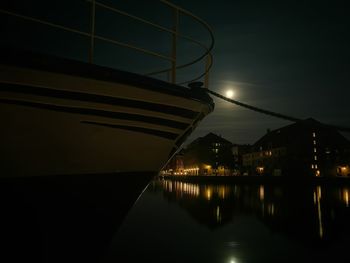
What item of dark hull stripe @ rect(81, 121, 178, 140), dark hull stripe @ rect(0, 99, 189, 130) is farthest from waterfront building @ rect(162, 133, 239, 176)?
dark hull stripe @ rect(0, 99, 189, 130)

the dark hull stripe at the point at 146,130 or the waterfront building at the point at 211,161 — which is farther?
the waterfront building at the point at 211,161

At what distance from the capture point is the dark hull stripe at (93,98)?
2736mm

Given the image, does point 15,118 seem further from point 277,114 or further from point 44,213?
point 277,114

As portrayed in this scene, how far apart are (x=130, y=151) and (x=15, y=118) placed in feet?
4.33

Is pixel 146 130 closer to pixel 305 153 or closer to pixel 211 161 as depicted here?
pixel 305 153

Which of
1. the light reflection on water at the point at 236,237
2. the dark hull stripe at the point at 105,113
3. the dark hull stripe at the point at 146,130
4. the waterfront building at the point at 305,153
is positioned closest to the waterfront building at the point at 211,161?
the waterfront building at the point at 305,153

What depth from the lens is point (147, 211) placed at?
38.0 ft

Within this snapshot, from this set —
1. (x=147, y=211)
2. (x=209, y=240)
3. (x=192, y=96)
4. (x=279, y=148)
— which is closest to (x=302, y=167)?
(x=279, y=148)

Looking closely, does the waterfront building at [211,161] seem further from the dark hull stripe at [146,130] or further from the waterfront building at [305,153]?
the dark hull stripe at [146,130]

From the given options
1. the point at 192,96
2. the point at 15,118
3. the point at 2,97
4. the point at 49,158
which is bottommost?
the point at 49,158

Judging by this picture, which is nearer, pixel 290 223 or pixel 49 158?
pixel 49 158

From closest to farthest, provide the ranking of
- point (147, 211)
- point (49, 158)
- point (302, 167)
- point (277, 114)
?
point (49, 158) < point (277, 114) < point (147, 211) < point (302, 167)

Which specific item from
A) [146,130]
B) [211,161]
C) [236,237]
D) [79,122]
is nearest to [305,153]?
[211,161]

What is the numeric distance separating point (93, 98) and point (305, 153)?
4285cm
